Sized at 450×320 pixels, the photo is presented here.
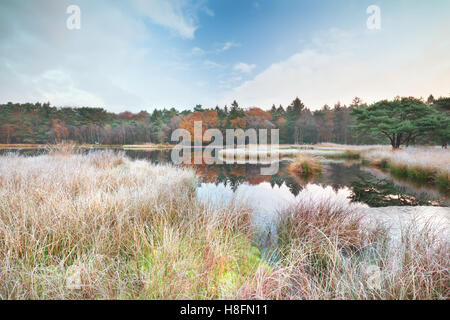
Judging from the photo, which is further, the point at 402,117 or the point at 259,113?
the point at 259,113

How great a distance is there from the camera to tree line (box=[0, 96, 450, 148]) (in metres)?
15.2

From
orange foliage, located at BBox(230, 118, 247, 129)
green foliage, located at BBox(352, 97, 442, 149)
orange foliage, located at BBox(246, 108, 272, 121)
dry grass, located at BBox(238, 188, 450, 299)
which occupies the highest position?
orange foliage, located at BBox(246, 108, 272, 121)

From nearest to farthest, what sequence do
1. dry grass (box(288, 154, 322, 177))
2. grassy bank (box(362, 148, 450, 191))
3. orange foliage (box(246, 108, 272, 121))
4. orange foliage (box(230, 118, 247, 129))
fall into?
grassy bank (box(362, 148, 450, 191)), dry grass (box(288, 154, 322, 177)), orange foliage (box(230, 118, 247, 129)), orange foliage (box(246, 108, 272, 121))

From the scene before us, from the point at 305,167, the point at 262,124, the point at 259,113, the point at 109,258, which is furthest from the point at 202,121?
the point at 109,258

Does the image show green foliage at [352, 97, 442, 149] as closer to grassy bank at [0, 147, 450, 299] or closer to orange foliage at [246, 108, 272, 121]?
grassy bank at [0, 147, 450, 299]

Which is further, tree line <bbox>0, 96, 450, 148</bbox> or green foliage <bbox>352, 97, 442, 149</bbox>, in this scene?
tree line <bbox>0, 96, 450, 148</bbox>

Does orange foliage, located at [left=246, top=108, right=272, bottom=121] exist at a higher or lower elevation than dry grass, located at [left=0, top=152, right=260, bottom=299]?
higher

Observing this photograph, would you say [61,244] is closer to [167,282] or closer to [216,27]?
[167,282]

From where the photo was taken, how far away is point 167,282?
4.69ft

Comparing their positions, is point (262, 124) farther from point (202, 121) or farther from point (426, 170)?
point (426, 170)

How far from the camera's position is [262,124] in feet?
144

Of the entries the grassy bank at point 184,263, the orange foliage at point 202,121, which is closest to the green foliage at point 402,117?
the grassy bank at point 184,263

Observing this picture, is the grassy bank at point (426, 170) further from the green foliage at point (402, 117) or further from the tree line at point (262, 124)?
the tree line at point (262, 124)

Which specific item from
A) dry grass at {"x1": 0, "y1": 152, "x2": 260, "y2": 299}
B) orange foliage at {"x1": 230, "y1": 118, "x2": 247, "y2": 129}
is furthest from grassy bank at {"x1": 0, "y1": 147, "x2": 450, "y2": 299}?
orange foliage at {"x1": 230, "y1": 118, "x2": 247, "y2": 129}
